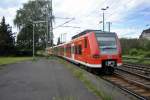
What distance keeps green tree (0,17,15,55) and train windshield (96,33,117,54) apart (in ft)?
155

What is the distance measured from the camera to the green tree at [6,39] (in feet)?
224

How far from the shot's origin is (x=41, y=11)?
8181 cm

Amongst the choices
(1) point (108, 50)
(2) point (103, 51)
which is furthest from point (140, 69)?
(2) point (103, 51)

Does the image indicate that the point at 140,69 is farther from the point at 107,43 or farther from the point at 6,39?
the point at 6,39

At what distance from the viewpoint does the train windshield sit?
21.6 meters

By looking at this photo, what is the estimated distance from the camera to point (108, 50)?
21641mm

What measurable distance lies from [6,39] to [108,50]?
49.5 meters

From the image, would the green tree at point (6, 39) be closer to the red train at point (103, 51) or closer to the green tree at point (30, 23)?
the green tree at point (30, 23)

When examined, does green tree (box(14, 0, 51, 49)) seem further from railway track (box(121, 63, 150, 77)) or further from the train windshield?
the train windshield

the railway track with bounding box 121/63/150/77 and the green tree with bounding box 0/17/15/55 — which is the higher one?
the green tree with bounding box 0/17/15/55

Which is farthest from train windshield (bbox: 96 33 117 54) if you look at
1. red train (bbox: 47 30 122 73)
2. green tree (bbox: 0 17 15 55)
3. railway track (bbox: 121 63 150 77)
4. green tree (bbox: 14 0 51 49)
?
green tree (bbox: 14 0 51 49)

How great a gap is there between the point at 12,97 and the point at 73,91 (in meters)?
2.22

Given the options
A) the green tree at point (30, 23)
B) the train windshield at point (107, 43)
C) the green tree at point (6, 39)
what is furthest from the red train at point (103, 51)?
the green tree at point (30, 23)

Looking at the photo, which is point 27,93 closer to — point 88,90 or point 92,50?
point 88,90
